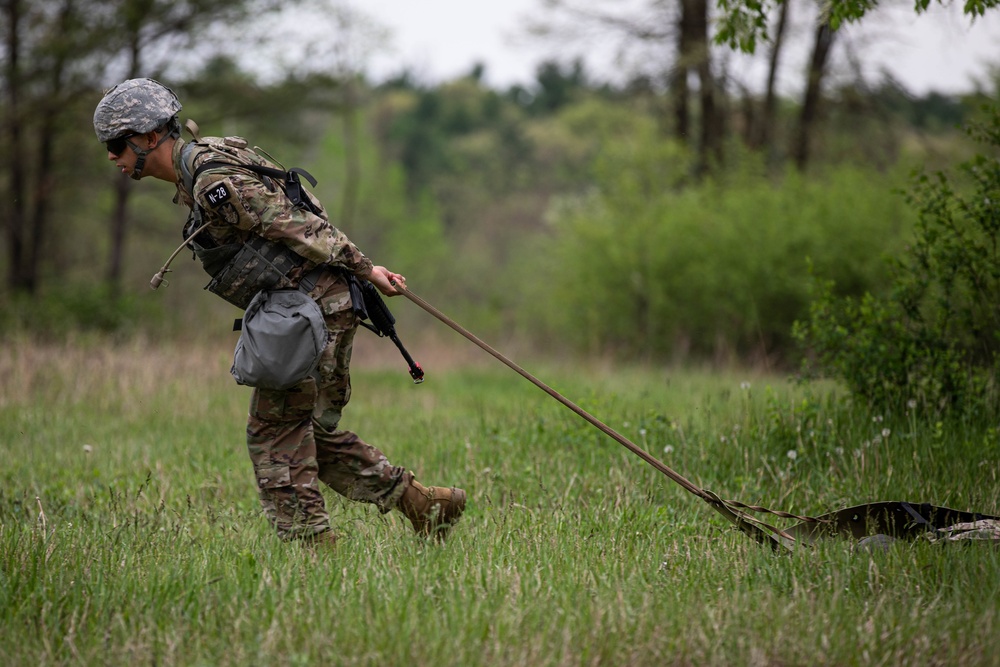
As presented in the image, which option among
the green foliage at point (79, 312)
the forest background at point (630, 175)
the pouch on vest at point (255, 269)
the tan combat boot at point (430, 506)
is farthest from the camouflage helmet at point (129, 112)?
the green foliage at point (79, 312)

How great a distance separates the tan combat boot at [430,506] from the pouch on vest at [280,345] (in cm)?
82

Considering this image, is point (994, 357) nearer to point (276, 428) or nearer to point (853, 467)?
point (853, 467)

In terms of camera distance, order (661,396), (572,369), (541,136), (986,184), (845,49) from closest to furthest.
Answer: (986,184) < (661,396) < (572,369) < (845,49) < (541,136)

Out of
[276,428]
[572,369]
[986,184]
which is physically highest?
[986,184]

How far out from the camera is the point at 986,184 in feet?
17.3

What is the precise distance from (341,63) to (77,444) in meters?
23.7

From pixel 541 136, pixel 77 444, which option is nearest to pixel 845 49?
pixel 77 444

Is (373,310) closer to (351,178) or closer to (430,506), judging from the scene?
(430,506)

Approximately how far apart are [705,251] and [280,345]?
1169 centimetres

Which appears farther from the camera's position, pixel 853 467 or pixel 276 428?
pixel 853 467

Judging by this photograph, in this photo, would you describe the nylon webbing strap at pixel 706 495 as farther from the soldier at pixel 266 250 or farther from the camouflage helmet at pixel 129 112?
the camouflage helmet at pixel 129 112

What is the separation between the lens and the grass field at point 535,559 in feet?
8.96

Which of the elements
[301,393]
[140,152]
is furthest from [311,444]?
[140,152]

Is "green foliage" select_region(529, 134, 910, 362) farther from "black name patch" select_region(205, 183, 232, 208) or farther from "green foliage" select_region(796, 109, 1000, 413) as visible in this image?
"black name patch" select_region(205, 183, 232, 208)
